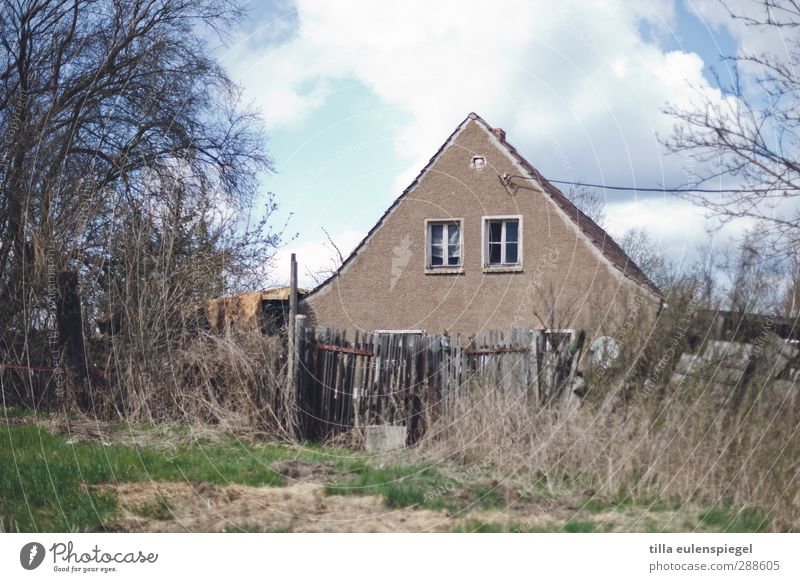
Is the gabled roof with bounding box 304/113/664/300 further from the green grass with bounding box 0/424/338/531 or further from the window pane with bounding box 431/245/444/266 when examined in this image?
the green grass with bounding box 0/424/338/531

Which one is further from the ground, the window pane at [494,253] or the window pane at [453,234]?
the window pane at [453,234]

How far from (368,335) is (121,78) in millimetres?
5240

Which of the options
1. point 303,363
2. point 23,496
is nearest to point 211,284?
point 303,363

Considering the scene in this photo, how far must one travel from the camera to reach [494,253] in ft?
48.5

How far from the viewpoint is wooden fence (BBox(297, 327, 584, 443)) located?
8.71m

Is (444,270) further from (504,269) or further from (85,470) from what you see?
(85,470)

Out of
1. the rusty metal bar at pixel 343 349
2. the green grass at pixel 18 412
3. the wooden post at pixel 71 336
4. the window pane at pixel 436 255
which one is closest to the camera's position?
the green grass at pixel 18 412

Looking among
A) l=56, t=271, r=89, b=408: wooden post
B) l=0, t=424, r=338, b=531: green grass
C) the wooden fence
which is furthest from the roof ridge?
l=56, t=271, r=89, b=408: wooden post

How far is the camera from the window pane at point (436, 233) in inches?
631

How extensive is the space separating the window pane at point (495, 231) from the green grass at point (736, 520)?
971 cm

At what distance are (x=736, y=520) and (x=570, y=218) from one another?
880 cm

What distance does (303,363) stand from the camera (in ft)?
33.5
